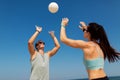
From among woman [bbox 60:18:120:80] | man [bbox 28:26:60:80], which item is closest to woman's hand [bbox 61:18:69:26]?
woman [bbox 60:18:120:80]

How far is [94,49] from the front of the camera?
622 centimetres

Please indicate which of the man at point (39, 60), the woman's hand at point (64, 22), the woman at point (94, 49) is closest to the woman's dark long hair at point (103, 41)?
the woman at point (94, 49)

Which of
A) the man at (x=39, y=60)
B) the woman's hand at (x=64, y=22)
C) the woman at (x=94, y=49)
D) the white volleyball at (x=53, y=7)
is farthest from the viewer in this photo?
the white volleyball at (x=53, y=7)

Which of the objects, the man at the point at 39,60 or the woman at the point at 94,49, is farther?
the man at the point at 39,60

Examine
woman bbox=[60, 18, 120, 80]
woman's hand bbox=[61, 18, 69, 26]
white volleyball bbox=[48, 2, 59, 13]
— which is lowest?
woman bbox=[60, 18, 120, 80]

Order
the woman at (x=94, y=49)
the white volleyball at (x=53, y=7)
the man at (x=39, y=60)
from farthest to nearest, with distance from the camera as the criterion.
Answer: the white volleyball at (x=53, y=7) < the man at (x=39, y=60) < the woman at (x=94, y=49)

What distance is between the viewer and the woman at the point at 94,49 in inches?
242

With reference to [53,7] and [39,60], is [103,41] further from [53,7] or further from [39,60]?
[53,7]

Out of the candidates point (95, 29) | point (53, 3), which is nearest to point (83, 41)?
point (95, 29)

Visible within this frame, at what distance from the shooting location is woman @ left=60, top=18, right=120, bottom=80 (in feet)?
20.2

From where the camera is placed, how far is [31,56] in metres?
9.81

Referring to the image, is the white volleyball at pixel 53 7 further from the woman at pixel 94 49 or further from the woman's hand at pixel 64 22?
the woman at pixel 94 49

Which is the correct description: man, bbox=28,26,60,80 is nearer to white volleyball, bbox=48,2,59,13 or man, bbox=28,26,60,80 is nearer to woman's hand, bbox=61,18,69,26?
white volleyball, bbox=48,2,59,13

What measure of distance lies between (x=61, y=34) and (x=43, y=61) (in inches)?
136
